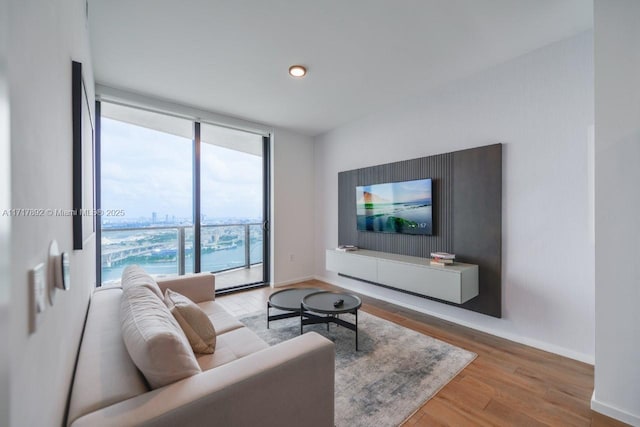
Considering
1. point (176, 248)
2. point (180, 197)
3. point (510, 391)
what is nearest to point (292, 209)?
point (180, 197)

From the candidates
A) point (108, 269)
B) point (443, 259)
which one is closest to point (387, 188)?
point (443, 259)

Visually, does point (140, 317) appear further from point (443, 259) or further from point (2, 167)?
point (443, 259)

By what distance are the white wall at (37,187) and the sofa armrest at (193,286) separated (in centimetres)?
135

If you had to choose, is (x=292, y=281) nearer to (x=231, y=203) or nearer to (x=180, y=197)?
(x=231, y=203)

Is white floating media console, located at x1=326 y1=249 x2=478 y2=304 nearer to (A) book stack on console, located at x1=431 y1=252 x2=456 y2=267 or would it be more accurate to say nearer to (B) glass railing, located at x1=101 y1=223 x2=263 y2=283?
(A) book stack on console, located at x1=431 y1=252 x2=456 y2=267

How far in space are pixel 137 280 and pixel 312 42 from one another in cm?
224

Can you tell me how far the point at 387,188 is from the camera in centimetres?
361

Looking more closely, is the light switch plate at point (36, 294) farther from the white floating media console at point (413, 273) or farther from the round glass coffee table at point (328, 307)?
the white floating media console at point (413, 273)

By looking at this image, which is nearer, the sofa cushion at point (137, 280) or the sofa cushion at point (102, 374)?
the sofa cushion at point (102, 374)

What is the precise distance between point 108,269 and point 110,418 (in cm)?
307

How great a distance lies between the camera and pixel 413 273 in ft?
9.59

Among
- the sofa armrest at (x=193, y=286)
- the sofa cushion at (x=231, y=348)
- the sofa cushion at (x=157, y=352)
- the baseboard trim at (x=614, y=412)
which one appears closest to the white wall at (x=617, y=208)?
the baseboard trim at (x=614, y=412)

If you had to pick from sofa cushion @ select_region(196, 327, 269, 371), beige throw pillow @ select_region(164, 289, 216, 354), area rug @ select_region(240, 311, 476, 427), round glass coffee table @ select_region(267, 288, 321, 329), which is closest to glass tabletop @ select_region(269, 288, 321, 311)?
round glass coffee table @ select_region(267, 288, 321, 329)

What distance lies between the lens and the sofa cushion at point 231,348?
1519 mm
